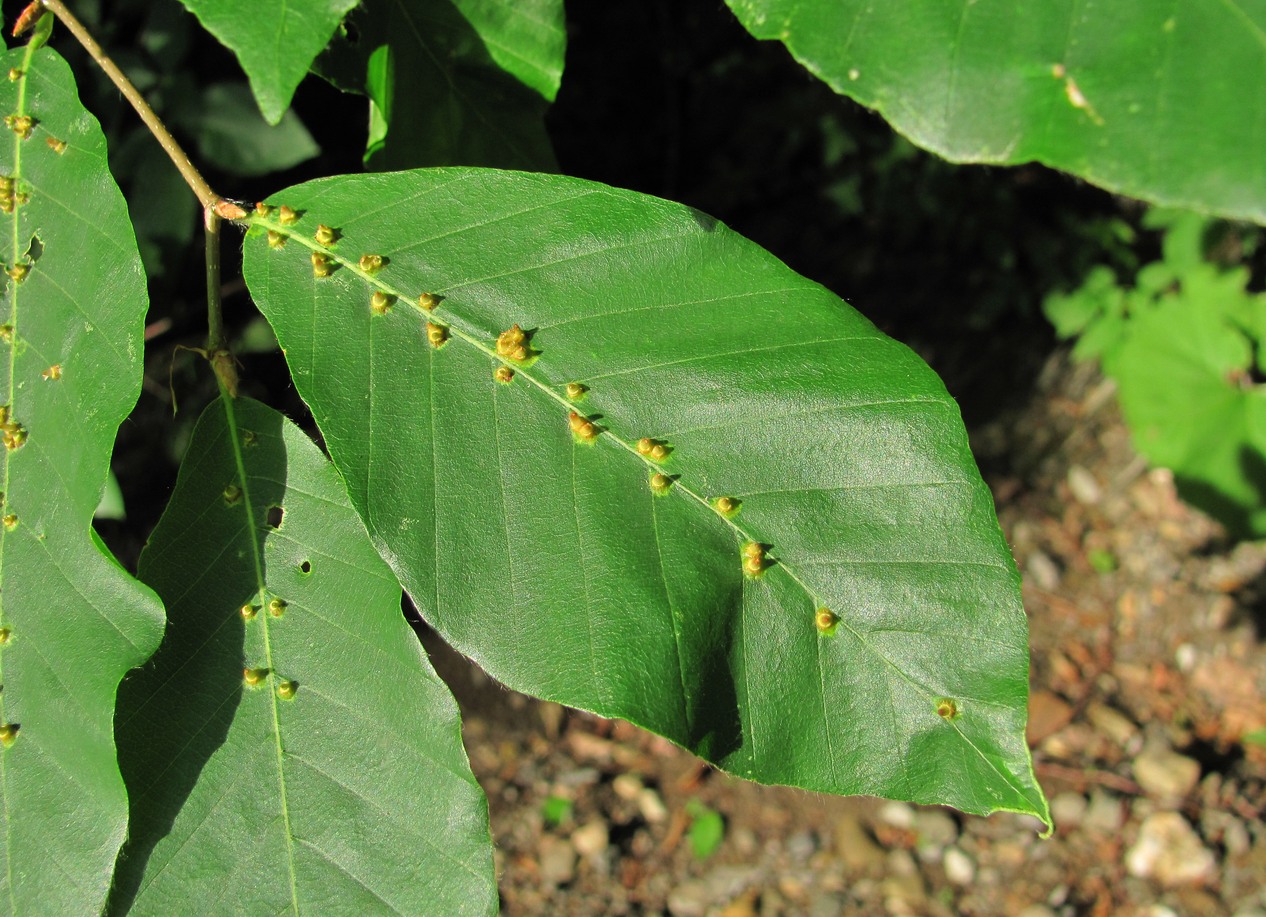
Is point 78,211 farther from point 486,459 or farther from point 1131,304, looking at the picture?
point 1131,304

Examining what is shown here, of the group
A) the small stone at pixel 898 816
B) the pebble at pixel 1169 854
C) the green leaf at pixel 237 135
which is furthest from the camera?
the small stone at pixel 898 816

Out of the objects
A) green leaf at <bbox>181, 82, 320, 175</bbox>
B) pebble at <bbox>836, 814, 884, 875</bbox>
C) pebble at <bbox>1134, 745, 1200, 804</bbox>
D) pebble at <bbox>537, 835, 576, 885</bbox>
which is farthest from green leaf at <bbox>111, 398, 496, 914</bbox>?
pebble at <bbox>1134, 745, 1200, 804</bbox>

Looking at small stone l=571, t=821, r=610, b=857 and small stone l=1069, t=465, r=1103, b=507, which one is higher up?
small stone l=1069, t=465, r=1103, b=507

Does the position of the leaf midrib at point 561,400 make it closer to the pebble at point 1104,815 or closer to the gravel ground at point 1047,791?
the gravel ground at point 1047,791

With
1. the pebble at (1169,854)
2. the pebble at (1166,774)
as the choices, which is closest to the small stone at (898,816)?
the pebble at (1169,854)

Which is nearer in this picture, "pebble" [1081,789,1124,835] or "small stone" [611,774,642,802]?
"pebble" [1081,789,1124,835]

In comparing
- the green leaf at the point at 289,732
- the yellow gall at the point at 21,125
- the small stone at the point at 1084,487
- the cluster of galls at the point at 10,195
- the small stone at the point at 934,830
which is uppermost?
the yellow gall at the point at 21,125

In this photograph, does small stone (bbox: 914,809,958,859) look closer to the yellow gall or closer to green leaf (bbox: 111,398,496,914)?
green leaf (bbox: 111,398,496,914)

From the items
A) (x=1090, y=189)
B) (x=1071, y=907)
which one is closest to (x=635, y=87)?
(x=1090, y=189)
